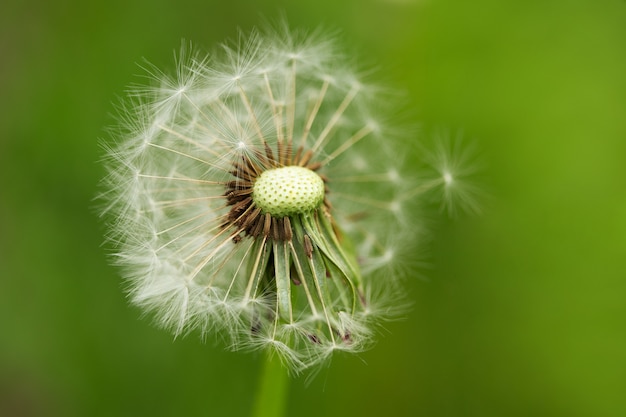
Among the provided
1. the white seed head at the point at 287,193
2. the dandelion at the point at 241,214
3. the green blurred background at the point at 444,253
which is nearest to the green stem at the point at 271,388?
the dandelion at the point at 241,214

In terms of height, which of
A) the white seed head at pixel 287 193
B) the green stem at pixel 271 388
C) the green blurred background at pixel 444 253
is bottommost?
the green stem at pixel 271 388

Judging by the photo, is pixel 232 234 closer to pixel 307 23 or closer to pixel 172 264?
pixel 172 264

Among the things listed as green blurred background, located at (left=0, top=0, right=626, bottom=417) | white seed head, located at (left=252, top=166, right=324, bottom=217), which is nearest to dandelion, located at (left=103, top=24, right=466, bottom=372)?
white seed head, located at (left=252, top=166, right=324, bottom=217)

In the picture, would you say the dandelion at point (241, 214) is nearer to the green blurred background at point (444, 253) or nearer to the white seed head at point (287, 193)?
the white seed head at point (287, 193)

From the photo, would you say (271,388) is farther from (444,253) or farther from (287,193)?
(444,253)

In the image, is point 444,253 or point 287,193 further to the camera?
point 444,253

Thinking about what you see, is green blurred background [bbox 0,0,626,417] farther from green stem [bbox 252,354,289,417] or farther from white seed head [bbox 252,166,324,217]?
white seed head [bbox 252,166,324,217]

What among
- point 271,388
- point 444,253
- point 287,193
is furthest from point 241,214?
point 444,253
